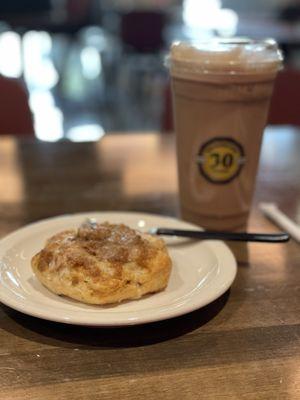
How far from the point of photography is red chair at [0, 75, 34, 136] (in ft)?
4.95

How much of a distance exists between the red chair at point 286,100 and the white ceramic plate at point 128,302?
1.03 m

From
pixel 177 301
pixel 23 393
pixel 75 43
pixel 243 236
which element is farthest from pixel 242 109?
pixel 75 43

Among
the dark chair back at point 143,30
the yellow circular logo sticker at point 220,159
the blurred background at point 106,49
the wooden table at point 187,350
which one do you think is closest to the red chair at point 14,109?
the wooden table at point 187,350

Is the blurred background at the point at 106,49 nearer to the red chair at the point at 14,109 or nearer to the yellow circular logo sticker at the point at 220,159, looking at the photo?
the red chair at the point at 14,109

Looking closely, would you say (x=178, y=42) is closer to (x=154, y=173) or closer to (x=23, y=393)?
Result: (x=154, y=173)

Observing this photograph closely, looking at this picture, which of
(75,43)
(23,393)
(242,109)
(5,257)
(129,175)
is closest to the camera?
(23,393)

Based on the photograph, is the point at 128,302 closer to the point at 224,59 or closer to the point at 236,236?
the point at 236,236

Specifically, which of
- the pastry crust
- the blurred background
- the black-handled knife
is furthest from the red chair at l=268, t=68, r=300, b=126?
the blurred background

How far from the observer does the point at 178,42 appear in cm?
79

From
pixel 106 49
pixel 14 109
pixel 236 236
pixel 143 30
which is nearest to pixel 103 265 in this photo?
pixel 236 236

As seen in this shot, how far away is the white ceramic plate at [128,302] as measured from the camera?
52 cm

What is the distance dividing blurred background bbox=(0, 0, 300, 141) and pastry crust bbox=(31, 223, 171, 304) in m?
2.47

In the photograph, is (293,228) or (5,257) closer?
(5,257)

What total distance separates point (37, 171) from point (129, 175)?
7.5 inches
